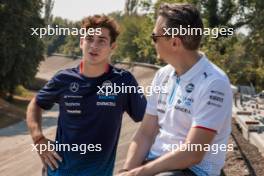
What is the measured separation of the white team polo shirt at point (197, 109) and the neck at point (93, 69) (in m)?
0.92

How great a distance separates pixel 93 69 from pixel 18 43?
35538mm

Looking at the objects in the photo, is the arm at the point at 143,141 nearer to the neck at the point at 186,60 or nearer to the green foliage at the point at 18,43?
the neck at the point at 186,60

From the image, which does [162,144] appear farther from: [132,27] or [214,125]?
[132,27]

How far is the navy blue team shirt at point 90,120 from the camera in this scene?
4422mm

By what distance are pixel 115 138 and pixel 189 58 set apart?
130 cm

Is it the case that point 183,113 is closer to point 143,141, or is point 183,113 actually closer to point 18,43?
point 143,141

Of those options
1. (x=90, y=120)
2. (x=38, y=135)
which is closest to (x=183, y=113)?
(x=90, y=120)

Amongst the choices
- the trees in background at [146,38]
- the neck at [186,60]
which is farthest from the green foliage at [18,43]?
the neck at [186,60]

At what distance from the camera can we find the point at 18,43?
39.1 m

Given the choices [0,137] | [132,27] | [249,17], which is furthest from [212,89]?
[132,27]

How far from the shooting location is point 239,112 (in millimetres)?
17672

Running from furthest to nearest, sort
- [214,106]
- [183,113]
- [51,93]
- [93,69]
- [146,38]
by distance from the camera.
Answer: [146,38] < [51,93] < [93,69] < [183,113] < [214,106]

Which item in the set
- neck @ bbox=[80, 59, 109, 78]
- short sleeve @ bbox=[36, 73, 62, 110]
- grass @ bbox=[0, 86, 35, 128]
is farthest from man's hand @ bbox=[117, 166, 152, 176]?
grass @ bbox=[0, 86, 35, 128]

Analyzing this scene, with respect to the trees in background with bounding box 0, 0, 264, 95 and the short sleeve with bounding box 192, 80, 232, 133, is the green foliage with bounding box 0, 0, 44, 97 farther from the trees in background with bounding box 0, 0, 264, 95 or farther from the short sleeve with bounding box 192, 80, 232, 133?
the short sleeve with bounding box 192, 80, 232, 133
